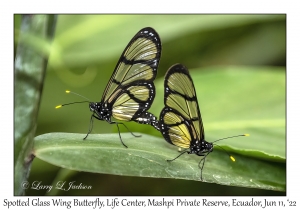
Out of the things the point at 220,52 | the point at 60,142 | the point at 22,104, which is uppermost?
the point at 220,52

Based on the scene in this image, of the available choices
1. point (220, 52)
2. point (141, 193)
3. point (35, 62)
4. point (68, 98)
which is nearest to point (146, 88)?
point (141, 193)

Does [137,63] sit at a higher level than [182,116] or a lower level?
higher

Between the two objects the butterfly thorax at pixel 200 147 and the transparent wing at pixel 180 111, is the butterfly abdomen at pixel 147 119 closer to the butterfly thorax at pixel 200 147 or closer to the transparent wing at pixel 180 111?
the transparent wing at pixel 180 111

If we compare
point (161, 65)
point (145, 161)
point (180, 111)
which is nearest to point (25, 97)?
point (145, 161)

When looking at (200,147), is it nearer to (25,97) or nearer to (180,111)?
(180,111)

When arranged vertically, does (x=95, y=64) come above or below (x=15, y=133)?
above
